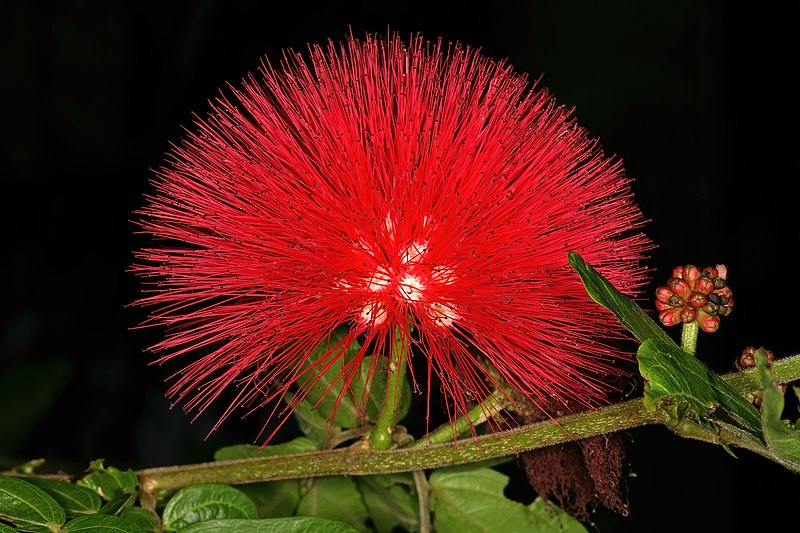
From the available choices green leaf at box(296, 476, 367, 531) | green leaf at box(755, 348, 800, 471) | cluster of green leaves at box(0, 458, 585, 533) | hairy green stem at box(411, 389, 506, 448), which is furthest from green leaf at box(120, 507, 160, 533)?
green leaf at box(755, 348, 800, 471)

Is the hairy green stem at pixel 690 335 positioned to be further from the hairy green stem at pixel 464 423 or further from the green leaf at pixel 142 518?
the green leaf at pixel 142 518

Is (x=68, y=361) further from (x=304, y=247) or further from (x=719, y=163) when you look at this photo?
(x=719, y=163)

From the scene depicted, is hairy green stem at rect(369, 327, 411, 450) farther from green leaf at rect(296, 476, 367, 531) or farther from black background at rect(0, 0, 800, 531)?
black background at rect(0, 0, 800, 531)

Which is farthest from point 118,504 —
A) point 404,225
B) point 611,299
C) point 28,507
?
point 611,299

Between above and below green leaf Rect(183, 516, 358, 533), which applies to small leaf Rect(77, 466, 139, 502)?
above

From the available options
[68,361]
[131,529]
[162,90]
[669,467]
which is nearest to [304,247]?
[131,529]

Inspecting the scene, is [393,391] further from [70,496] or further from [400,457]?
[70,496]
